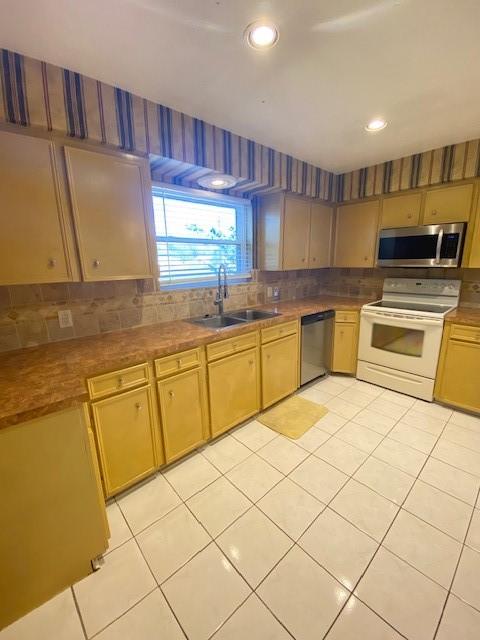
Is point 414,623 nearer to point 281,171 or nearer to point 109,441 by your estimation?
point 109,441

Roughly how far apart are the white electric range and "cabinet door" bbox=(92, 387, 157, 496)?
2444 mm

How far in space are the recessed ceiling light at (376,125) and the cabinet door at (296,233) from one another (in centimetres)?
95

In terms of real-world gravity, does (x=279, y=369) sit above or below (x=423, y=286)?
below

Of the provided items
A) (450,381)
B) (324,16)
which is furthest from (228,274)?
(450,381)

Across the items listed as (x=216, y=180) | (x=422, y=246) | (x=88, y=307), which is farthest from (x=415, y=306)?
(x=88, y=307)

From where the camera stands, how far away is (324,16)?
114 cm

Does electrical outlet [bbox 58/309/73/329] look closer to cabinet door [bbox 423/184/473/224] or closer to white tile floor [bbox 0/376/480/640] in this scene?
white tile floor [bbox 0/376/480/640]

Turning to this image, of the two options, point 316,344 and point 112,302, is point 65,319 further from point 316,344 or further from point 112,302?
point 316,344

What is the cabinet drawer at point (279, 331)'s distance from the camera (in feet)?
7.84

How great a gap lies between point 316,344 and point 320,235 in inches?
55.9

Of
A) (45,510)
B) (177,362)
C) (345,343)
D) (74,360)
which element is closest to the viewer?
(45,510)

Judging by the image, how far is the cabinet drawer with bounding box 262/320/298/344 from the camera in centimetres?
239

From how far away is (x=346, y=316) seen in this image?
311 cm

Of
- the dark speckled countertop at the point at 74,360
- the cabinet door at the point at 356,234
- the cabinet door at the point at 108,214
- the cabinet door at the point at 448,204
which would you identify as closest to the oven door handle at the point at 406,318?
the cabinet door at the point at 356,234
